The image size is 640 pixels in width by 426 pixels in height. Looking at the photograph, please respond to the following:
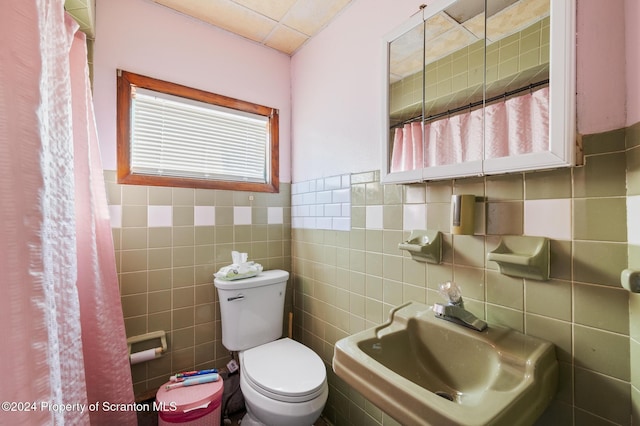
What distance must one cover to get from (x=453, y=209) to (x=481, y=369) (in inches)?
20.2

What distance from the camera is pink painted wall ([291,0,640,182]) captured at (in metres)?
0.66

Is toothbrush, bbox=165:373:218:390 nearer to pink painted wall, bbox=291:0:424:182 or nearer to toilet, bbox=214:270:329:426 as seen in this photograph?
toilet, bbox=214:270:329:426

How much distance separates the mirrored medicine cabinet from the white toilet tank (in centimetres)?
99

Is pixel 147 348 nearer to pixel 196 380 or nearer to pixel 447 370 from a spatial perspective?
pixel 196 380

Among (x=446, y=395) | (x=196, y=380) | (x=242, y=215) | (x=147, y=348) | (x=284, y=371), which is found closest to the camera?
(x=446, y=395)

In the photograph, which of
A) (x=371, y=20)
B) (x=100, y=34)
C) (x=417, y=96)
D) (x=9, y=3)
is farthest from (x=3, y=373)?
(x=371, y=20)

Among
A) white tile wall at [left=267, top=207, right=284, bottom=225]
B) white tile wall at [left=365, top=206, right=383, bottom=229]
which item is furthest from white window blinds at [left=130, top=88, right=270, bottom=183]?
white tile wall at [left=365, top=206, right=383, bottom=229]

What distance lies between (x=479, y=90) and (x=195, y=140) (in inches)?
59.9

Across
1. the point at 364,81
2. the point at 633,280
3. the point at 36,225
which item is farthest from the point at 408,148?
the point at 36,225

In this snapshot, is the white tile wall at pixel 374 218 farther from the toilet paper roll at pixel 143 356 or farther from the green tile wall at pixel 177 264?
the toilet paper roll at pixel 143 356

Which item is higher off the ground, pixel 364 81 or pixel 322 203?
pixel 364 81

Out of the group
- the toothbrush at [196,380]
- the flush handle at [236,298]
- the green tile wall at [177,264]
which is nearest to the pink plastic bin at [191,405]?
the toothbrush at [196,380]

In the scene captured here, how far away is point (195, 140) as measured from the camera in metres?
1.63

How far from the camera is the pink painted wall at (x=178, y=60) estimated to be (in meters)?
1.35
